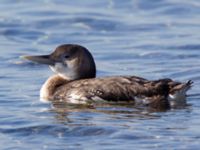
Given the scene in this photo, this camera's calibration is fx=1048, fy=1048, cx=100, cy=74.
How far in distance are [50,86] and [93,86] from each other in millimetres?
910

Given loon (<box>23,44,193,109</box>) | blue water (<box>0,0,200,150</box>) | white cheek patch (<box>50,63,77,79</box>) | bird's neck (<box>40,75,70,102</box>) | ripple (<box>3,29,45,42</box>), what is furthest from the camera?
ripple (<box>3,29,45,42</box>)

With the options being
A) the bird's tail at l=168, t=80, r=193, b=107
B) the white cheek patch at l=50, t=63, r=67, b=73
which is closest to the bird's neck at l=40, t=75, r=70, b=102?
the white cheek patch at l=50, t=63, r=67, b=73

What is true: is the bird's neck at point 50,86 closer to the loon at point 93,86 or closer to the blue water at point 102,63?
the loon at point 93,86

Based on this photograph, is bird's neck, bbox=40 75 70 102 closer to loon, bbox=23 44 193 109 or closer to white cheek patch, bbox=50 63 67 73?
loon, bbox=23 44 193 109

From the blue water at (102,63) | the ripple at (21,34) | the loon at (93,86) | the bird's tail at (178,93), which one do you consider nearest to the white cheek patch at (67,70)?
the loon at (93,86)

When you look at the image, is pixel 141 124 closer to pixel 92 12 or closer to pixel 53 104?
pixel 53 104

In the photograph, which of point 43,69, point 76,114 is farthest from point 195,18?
point 76,114

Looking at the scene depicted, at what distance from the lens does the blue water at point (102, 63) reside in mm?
13430

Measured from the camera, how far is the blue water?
1343 centimetres

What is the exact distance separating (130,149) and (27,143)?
1.35 meters

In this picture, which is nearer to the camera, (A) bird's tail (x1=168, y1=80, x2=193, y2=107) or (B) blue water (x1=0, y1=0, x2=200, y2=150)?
(B) blue water (x1=0, y1=0, x2=200, y2=150)

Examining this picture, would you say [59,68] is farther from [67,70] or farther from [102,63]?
[102,63]

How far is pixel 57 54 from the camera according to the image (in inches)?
662

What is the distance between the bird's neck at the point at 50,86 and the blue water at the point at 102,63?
20 cm
